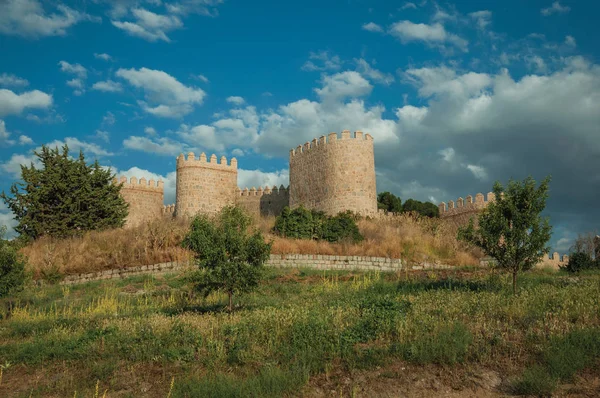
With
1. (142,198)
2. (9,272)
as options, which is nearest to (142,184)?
(142,198)

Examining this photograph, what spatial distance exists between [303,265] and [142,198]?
86.0 feet

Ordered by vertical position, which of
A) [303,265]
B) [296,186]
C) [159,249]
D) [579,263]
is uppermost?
[296,186]

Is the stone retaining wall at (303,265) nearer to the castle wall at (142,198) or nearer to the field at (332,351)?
the field at (332,351)

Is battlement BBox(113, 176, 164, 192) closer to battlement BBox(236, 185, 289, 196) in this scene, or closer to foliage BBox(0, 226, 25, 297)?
battlement BBox(236, 185, 289, 196)

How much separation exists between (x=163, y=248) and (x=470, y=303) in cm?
1595

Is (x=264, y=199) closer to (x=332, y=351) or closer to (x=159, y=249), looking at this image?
(x=159, y=249)

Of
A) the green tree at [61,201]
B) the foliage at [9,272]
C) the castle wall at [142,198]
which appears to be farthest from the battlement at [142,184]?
the foliage at [9,272]

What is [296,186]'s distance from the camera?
3725 cm

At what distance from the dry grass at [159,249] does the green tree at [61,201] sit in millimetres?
1967

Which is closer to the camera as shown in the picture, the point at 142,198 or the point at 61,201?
the point at 61,201

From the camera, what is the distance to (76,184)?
94.3ft

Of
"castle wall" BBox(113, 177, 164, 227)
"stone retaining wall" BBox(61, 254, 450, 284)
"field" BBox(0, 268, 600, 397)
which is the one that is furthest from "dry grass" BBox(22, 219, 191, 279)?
"castle wall" BBox(113, 177, 164, 227)

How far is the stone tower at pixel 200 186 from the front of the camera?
127 ft

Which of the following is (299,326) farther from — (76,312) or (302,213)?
(302,213)
